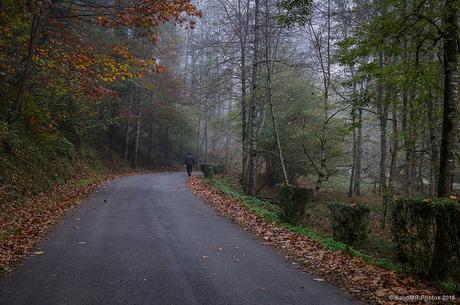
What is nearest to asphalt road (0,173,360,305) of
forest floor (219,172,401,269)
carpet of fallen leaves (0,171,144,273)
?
carpet of fallen leaves (0,171,144,273)

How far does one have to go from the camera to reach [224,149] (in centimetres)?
5022

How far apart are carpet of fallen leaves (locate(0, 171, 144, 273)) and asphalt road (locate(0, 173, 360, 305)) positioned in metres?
0.33

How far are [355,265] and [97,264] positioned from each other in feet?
15.6

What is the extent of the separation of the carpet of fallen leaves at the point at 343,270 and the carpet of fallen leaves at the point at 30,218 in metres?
5.24

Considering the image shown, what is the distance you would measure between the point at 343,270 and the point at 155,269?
11.0 feet

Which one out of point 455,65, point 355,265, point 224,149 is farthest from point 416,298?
point 224,149

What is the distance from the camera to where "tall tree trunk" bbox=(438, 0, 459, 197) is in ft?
23.7

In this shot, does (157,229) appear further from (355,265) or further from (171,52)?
(171,52)

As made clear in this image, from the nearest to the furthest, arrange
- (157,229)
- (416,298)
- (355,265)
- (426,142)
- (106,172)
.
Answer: (416,298)
(355,265)
(157,229)
(426,142)
(106,172)

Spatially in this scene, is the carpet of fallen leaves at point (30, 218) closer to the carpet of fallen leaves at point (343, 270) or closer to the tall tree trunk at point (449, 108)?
the carpet of fallen leaves at point (343, 270)

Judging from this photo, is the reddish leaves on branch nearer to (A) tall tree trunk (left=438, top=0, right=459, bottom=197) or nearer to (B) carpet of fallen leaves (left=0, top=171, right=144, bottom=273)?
(B) carpet of fallen leaves (left=0, top=171, right=144, bottom=273)

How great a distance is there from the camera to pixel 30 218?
1071 cm

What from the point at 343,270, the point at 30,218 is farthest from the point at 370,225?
the point at 30,218

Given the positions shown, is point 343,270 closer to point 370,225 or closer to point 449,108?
point 449,108
